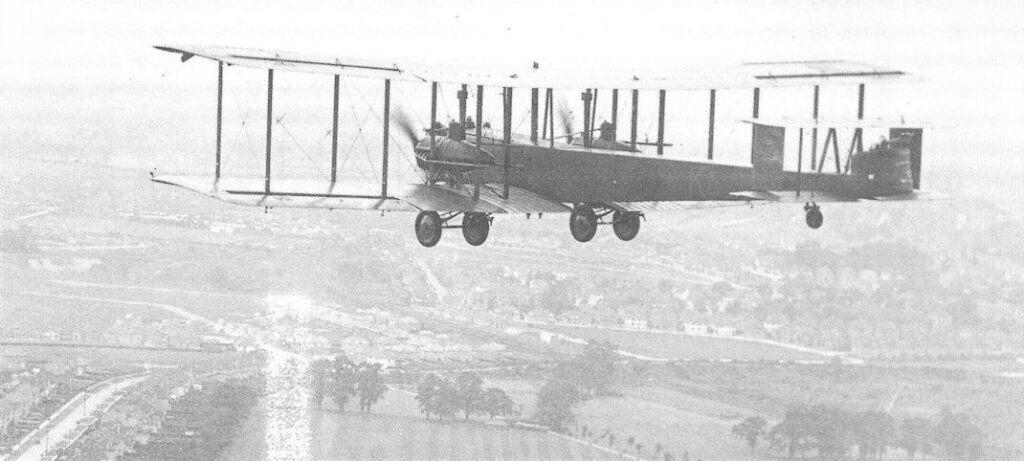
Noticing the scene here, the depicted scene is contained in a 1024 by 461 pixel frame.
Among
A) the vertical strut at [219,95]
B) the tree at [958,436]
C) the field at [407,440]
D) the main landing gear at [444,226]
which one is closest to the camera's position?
the main landing gear at [444,226]

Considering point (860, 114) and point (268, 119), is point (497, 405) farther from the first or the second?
point (860, 114)

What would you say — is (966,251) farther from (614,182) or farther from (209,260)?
(614,182)

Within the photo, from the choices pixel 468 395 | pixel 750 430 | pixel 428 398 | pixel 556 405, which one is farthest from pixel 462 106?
pixel 750 430

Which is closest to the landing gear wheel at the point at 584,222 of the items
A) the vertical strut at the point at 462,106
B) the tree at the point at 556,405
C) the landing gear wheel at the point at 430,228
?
the landing gear wheel at the point at 430,228

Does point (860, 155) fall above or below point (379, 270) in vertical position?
above

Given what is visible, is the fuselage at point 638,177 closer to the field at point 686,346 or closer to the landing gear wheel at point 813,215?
the landing gear wheel at point 813,215

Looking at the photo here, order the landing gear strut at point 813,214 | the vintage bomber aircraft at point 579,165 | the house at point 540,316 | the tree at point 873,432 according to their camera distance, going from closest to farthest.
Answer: the vintage bomber aircraft at point 579,165 → the landing gear strut at point 813,214 → the tree at point 873,432 → the house at point 540,316

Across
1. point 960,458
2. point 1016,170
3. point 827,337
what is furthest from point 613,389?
point 1016,170
